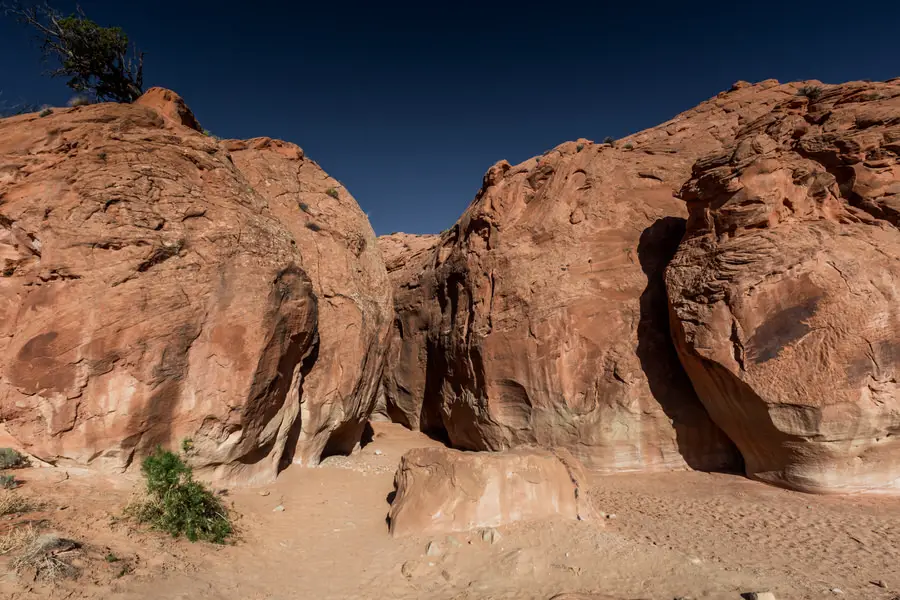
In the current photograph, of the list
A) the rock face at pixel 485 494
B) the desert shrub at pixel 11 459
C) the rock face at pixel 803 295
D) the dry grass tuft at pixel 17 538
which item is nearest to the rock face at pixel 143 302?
the desert shrub at pixel 11 459

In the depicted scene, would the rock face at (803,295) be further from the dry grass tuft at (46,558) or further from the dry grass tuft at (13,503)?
the dry grass tuft at (13,503)

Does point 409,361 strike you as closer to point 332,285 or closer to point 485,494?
point 332,285

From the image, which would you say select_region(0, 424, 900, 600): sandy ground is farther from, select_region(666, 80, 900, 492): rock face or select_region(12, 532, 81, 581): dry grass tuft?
select_region(666, 80, 900, 492): rock face

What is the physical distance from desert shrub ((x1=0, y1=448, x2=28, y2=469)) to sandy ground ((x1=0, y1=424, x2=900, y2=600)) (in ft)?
0.53

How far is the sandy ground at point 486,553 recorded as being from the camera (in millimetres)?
4926

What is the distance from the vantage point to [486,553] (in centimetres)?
610

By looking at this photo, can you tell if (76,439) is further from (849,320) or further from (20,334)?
(849,320)

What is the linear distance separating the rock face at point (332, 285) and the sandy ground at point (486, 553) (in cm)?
248

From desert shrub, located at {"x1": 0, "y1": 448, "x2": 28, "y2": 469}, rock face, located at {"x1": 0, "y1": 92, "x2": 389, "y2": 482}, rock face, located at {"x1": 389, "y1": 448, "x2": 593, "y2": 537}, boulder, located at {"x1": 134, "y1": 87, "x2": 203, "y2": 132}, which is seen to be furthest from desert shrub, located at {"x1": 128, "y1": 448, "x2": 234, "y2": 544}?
boulder, located at {"x1": 134, "y1": 87, "x2": 203, "y2": 132}

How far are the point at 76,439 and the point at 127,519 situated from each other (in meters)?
1.73

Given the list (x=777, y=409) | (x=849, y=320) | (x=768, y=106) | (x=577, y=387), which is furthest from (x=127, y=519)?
(x=768, y=106)

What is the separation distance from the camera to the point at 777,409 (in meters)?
8.11

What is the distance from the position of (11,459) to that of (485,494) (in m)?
6.54

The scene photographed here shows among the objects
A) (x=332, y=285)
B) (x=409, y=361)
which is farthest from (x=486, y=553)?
(x=409, y=361)
